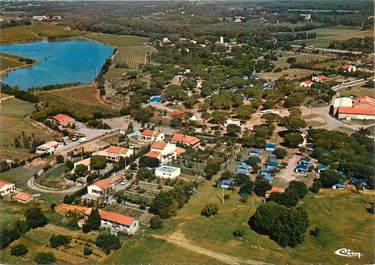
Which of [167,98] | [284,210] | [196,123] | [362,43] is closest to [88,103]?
[167,98]

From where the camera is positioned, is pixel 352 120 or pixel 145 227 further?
pixel 352 120

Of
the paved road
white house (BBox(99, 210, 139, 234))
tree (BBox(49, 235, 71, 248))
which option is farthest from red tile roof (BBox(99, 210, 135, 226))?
the paved road

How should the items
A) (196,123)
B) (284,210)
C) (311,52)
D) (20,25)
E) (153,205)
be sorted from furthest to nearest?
(20,25)
(311,52)
(196,123)
(153,205)
(284,210)

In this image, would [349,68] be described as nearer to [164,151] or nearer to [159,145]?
[159,145]

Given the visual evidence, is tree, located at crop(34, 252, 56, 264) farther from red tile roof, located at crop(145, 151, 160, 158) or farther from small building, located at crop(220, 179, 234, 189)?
red tile roof, located at crop(145, 151, 160, 158)

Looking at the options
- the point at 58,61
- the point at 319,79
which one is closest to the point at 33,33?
the point at 58,61

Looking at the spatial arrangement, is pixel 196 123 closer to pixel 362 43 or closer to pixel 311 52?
pixel 311 52
